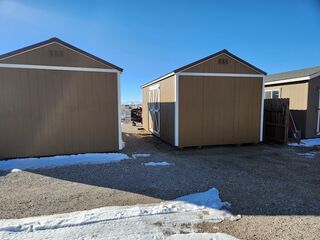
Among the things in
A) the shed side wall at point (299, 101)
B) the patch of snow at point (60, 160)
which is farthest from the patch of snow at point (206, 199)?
the shed side wall at point (299, 101)

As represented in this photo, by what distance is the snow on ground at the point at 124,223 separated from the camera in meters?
2.42

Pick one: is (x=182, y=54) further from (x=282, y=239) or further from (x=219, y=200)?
(x=282, y=239)

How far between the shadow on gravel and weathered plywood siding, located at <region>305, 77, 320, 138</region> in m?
2.91

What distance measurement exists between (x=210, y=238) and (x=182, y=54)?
1290 centimetres

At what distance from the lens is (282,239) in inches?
94.3

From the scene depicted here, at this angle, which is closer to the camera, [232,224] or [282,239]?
[282,239]

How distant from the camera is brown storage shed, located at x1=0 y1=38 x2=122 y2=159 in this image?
225 inches

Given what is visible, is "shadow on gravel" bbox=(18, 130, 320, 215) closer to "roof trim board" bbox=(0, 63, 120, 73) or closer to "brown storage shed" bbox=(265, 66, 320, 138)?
"roof trim board" bbox=(0, 63, 120, 73)

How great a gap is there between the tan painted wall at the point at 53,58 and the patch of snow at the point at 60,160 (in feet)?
8.19

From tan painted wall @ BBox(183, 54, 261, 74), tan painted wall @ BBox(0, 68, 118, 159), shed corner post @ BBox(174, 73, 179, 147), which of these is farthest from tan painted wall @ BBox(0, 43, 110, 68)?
tan painted wall @ BBox(183, 54, 261, 74)

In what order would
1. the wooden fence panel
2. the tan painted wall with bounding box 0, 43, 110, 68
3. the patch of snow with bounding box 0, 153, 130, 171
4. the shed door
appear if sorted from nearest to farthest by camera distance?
the patch of snow with bounding box 0, 153, 130, 171, the tan painted wall with bounding box 0, 43, 110, 68, the wooden fence panel, the shed door

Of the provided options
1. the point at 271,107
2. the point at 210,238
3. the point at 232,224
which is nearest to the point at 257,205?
the point at 232,224

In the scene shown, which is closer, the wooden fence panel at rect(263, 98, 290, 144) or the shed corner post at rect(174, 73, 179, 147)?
the shed corner post at rect(174, 73, 179, 147)

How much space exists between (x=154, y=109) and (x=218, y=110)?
343 cm
